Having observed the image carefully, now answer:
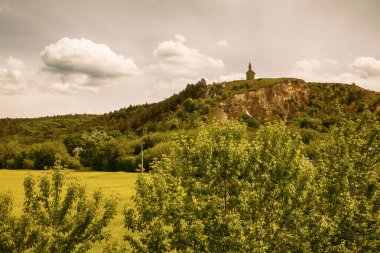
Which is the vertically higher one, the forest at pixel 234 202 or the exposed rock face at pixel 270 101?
the exposed rock face at pixel 270 101

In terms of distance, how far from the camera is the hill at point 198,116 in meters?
123

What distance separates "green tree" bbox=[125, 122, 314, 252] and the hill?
3785 inches

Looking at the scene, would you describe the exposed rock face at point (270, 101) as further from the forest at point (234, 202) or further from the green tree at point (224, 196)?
the green tree at point (224, 196)

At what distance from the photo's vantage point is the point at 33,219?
677 inches

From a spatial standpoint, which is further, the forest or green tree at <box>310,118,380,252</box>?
green tree at <box>310,118,380,252</box>

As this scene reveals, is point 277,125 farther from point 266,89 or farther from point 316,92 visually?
point 316,92

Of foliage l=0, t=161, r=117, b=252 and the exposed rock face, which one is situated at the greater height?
the exposed rock face

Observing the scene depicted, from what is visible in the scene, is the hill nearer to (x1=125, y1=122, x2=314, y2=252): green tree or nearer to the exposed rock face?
the exposed rock face

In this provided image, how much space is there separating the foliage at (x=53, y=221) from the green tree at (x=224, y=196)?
85.0 inches

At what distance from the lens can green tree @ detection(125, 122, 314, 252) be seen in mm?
16875

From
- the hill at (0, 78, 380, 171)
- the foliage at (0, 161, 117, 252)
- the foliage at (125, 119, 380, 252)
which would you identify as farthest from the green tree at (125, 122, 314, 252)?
the hill at (0, 78, 380, 171)

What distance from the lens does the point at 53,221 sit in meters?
18.1

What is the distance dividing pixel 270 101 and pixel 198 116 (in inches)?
1405

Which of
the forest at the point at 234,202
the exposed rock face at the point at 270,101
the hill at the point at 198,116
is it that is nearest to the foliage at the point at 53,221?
the forest at the point at 234,202
